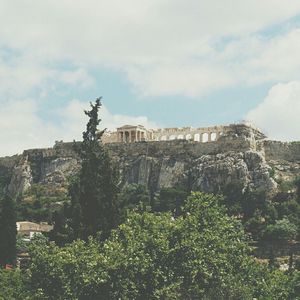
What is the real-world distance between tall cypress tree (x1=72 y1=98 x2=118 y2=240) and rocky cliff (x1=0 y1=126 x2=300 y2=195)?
49594 mm

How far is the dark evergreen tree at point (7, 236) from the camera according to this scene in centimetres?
5853

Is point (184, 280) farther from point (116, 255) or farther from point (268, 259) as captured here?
point (268, 259)

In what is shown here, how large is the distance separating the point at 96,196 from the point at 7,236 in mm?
19864

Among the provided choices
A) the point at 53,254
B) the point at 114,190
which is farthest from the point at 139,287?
the point at 114,190

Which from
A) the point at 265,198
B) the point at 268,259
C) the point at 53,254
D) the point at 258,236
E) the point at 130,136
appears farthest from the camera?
the point at 130,136

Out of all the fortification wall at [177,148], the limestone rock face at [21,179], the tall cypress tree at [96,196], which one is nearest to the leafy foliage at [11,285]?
the tall cypress tree at [96,196]

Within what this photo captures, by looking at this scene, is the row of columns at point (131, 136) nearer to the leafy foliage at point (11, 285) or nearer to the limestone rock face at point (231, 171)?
the limestone rock face at point (231, 171)

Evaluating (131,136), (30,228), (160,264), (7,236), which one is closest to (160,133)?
(131,136)

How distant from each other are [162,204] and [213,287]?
5308cm

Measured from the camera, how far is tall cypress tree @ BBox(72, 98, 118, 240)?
40197mm

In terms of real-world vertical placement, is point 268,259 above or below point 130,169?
below

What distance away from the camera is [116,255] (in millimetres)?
32469

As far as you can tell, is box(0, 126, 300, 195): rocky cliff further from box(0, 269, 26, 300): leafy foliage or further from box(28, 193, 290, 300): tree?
box(28, 193, 290, 300): tree

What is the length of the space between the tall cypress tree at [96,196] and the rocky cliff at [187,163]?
4959cm
